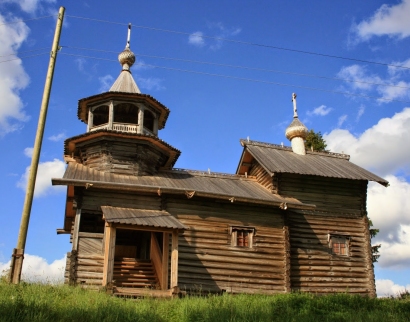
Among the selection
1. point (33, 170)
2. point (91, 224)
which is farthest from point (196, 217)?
point (33, 170)

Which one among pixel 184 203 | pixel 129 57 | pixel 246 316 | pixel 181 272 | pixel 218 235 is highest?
pixel 129 57

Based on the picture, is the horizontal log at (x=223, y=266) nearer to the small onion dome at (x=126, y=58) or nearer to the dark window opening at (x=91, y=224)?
the dark window opening at (x=91, y=224)

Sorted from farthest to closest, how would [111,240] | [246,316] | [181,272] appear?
[181,272], [111,240], [246,316]

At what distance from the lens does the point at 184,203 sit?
1844 cm

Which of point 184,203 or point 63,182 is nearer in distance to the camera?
point 63,182

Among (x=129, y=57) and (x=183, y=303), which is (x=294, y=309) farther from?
(x=129, y=57)

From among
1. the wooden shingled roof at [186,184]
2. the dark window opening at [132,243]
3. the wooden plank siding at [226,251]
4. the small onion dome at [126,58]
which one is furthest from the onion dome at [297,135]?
the dark window opening at [132,243]

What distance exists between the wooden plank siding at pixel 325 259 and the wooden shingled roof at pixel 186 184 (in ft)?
5.01

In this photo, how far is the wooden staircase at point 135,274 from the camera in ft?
54.3

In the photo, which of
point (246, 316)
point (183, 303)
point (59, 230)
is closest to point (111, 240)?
point (183, 303)

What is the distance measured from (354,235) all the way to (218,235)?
7127 millimetres

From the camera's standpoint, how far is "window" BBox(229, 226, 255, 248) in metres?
18.7

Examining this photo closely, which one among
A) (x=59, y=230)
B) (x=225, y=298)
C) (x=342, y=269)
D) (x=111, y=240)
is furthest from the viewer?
(x=59, y=230)

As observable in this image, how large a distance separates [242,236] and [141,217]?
495cm
